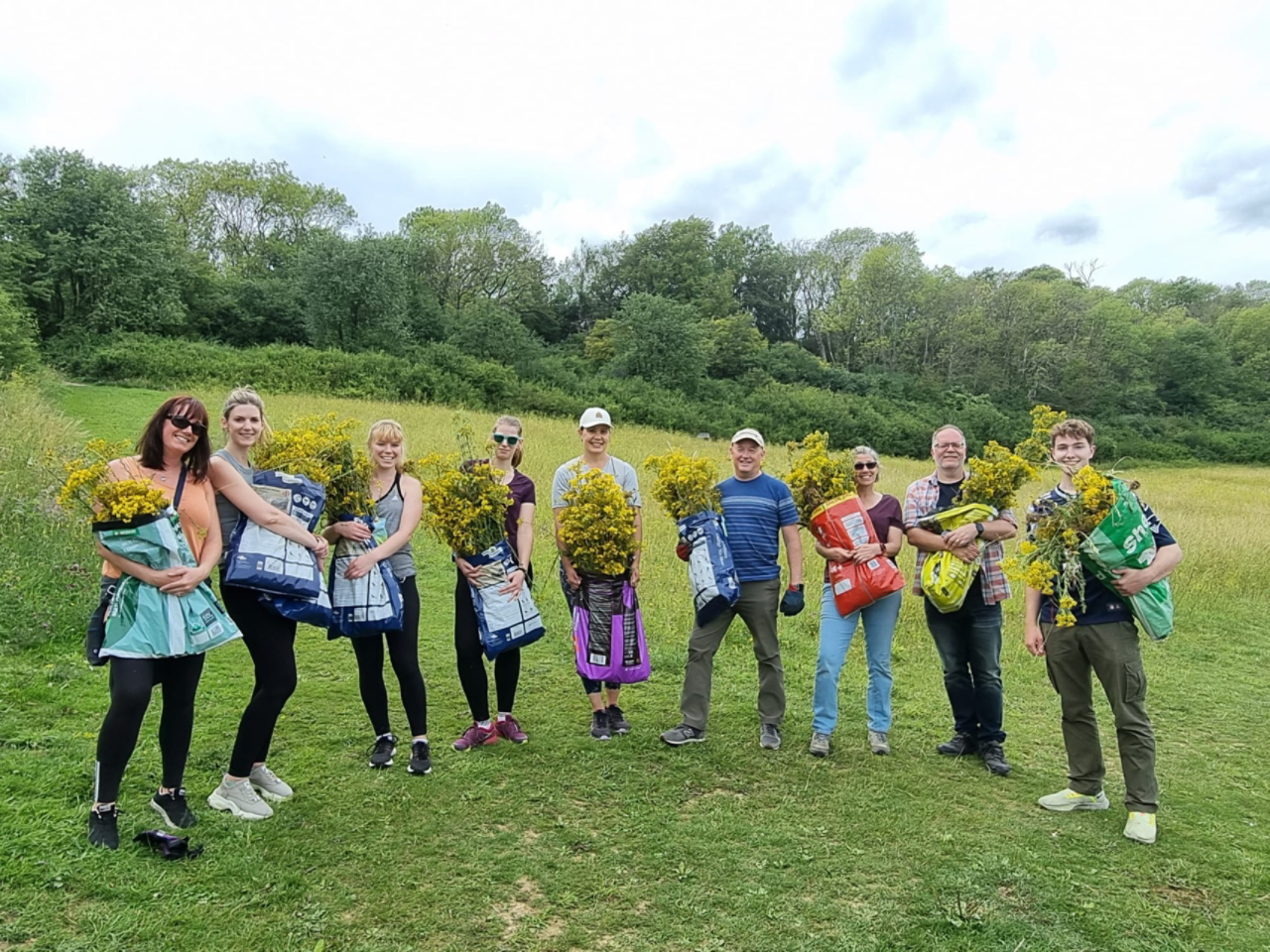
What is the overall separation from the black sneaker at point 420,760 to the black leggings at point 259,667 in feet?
2.71

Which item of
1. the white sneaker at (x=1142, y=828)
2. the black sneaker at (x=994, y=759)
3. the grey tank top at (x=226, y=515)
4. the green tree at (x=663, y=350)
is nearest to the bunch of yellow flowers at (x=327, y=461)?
the grey tank top at (x=226, y=515)

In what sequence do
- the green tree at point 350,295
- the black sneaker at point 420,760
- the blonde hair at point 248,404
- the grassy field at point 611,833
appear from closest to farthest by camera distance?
the grassy field at point 611,833
the blonde hair at point 248,404
the black sneaker at point 420,760
the green tree at point 350,295

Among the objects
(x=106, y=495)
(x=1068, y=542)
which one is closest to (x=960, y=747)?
(x=1068, y=542)

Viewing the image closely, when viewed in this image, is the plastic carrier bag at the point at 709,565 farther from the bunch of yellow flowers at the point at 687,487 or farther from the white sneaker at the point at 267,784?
the white sneaker at the point at 267,784

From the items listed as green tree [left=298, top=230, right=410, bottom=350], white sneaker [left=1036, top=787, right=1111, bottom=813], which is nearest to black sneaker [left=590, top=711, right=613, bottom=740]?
white sneaker [left=1036, top=787, right=1111, bottom=813]

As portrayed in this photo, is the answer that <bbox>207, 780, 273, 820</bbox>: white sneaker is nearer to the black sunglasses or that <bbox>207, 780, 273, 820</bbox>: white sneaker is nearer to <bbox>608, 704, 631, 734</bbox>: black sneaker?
the black sunglasses

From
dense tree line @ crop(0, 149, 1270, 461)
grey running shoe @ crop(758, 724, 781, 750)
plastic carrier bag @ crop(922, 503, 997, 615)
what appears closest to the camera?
plastic carrier bag @ crop(922, 503, 997, 615)

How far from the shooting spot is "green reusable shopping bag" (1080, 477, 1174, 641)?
153 inches

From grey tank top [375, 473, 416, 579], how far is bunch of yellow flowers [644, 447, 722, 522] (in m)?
1.59

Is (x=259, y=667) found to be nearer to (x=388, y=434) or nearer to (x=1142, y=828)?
(x=388, y=434)

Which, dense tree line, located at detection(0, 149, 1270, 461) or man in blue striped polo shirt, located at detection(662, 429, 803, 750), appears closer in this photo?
man in blue striped polo shirt, located at detection(662, 429, 803, 750)

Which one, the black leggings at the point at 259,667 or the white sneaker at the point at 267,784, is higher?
the black leggings at the point at 259,667

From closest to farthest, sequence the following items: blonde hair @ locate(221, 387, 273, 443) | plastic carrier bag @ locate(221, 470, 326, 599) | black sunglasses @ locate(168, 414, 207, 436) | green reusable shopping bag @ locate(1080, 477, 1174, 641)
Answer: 1. black sunglasses @ locate(168, 414, 207, 436)
2. plastic carrier bag @ locate(221, 470, 326, 599)
3. blonde hair @ locate(221, 387, 273, 443)
4. green reusable shopping bag @ locate(1080, 477, 1174, 641)

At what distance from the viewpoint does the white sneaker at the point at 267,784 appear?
3803 mm
